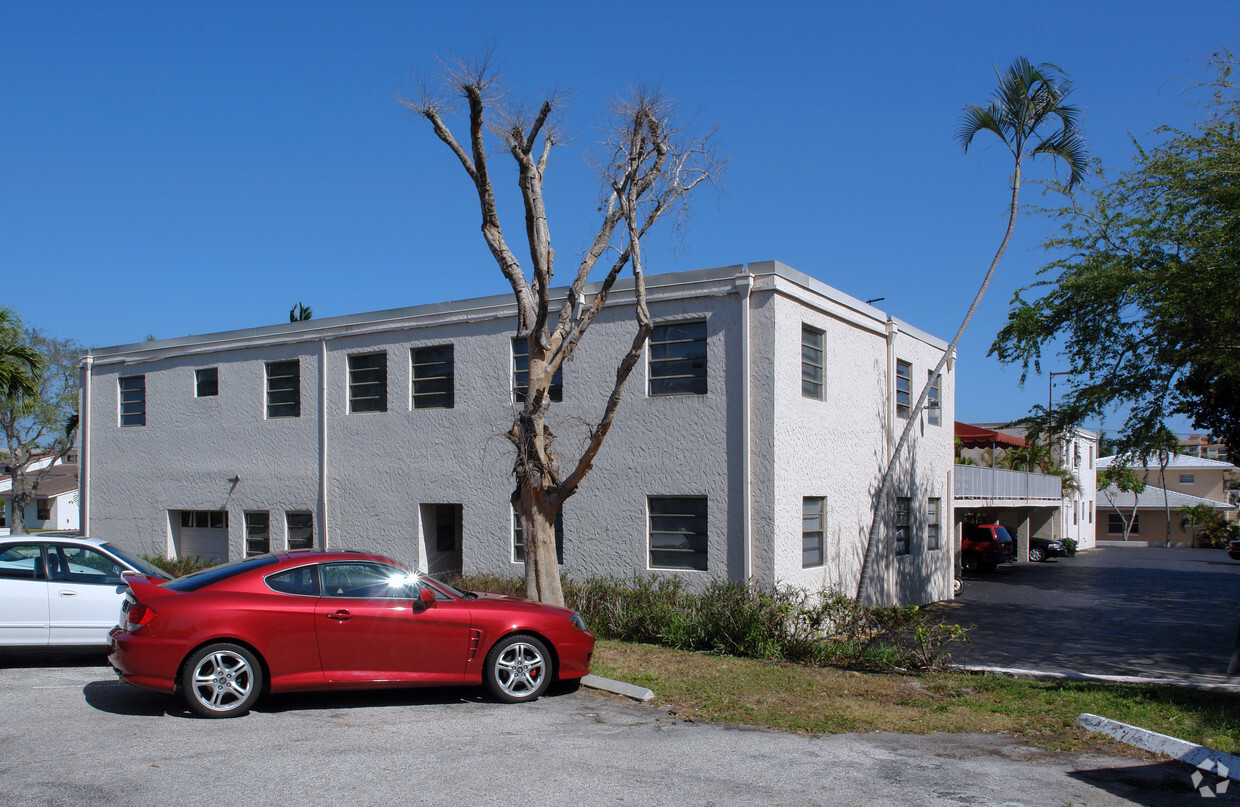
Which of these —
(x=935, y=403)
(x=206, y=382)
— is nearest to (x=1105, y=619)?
(x=935, y=403)

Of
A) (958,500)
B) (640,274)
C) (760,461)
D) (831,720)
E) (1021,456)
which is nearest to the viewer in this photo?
(831,720)

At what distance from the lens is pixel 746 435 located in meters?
14.1

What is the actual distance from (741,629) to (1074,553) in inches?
1539

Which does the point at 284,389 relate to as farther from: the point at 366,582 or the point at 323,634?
the point at 323,634

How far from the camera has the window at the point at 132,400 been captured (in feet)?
69.3

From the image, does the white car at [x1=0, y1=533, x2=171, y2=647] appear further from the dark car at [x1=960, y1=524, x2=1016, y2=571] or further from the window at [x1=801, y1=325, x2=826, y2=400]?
the dark car at [x1=960, y1=524, x2=1016, y2=571]

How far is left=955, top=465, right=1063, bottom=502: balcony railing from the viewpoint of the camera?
1017 inches

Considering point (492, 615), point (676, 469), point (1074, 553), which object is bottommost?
A: point (1074, 553)

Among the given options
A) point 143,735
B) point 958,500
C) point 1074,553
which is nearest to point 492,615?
point 143,735

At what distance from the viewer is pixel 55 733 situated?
7.30 metres

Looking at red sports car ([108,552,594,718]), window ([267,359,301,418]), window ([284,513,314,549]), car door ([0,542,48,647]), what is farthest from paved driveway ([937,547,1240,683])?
window ([267,359,301,418])

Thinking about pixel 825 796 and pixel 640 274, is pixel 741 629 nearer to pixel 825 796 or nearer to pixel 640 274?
pixel 640 274

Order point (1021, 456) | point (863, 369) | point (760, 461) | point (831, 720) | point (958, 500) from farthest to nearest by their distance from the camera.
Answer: point (1021, 456) → point (958, 500) → point (863, 369) → point (760, 461) → point (831, 720)

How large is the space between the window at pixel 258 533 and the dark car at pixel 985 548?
76.6ft
